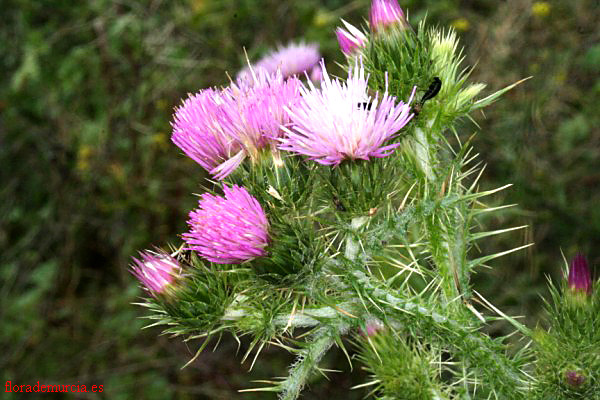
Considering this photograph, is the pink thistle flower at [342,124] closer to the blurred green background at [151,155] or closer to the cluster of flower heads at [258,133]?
the cluster of flower heads at [258,133]

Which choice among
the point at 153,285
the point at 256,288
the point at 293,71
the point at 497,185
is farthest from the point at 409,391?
the point at 497,185

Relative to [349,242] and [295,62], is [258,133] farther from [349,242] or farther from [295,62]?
[295,62]

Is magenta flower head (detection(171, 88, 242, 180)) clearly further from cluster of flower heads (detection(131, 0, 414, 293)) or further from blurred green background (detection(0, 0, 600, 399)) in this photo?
blurred green background (detection(0, 0, 600, 399))

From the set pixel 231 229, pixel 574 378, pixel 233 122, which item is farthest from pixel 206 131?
pixel 574 378

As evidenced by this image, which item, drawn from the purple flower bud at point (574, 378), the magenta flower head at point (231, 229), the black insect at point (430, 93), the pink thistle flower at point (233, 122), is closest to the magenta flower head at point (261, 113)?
the pink thistle flower at point (233, 122)

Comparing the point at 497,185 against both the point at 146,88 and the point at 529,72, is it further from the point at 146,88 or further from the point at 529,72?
the point at 146,88
